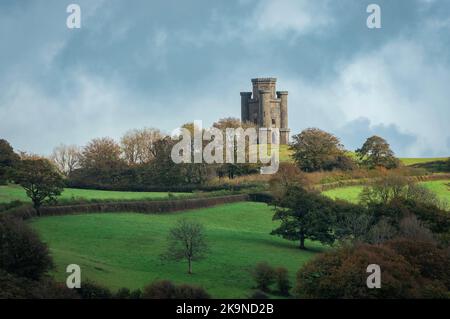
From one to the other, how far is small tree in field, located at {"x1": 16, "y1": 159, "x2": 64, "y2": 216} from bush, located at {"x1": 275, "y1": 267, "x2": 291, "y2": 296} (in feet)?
75.1

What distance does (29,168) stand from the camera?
2965 inches

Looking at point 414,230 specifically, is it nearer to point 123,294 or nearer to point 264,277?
point 264,277

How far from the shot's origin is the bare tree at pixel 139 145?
128625mm

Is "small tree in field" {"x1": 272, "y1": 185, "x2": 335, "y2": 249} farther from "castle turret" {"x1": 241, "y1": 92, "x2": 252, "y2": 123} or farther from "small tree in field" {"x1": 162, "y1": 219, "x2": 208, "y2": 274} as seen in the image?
"castle turret" {"x1": 241, "y1": 92, "x2": 252, "y2": 123}

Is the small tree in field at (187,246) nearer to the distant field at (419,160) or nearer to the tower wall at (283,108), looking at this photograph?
the distant field at (419,160)

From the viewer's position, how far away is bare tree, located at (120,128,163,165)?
128625mm

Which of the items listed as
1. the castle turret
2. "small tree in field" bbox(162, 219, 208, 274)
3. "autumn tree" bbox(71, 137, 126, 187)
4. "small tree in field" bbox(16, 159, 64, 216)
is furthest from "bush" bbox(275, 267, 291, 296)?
the castle turret

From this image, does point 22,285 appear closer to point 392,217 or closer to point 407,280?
point 407,280

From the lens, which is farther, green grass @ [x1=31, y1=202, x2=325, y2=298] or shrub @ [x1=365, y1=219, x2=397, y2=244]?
shrub @ [x1=365, y1=219, x2=397, y2=244]

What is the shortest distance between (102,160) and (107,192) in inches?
733

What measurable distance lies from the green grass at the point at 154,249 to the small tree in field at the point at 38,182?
196 centimetres

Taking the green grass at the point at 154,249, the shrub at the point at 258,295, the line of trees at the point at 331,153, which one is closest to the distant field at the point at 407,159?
the line of trees at the point at 331,153

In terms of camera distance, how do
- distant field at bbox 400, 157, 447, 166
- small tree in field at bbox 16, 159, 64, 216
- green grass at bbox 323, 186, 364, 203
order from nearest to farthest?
1. small tree in field at bbox 16, 159, 64, 216
2. green grass at bbox 323, 186, 364, 203
3. distant field at bbox 400, 157, 447, 166

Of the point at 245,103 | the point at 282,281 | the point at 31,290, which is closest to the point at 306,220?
the point at 282,281
